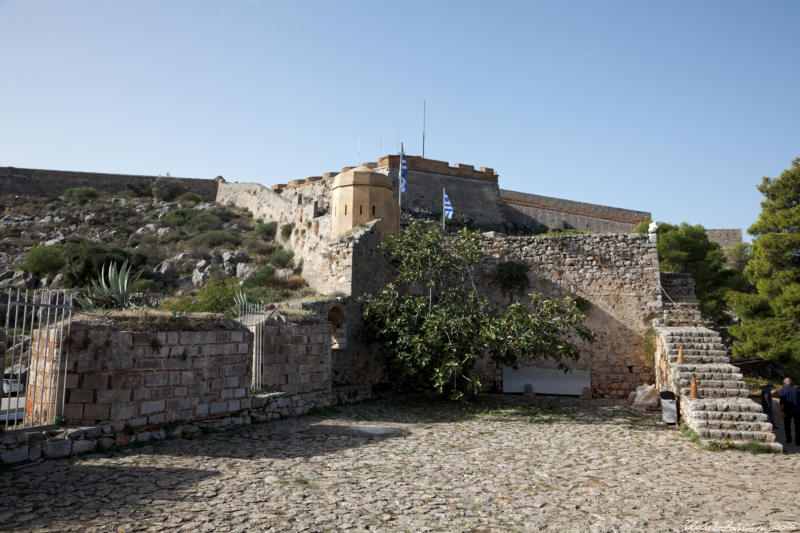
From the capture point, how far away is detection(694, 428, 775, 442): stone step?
7.69 meters

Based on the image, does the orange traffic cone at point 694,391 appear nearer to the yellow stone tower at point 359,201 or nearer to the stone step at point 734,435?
the stone step at point 734,435

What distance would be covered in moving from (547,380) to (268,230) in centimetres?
2528

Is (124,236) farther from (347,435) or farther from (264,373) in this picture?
(347,435)

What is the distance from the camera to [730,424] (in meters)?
8.03

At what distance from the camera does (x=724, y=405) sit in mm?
8305

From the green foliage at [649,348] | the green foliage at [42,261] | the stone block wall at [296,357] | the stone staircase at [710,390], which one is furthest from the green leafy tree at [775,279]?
the green foliage at [42,261]

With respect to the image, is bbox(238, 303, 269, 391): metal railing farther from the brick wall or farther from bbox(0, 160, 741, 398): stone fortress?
bbox(0, 160, 741, 398): stone fortress

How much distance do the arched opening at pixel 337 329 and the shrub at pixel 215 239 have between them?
888 inches

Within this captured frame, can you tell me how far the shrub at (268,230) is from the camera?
34713mm

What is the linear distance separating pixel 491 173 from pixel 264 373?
1194 inches

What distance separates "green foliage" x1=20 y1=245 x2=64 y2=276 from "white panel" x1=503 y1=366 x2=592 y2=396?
950 inches

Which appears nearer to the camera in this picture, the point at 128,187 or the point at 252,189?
the point at 252,189

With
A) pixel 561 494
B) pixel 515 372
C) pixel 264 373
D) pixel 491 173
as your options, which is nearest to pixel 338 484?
pixel 561 494

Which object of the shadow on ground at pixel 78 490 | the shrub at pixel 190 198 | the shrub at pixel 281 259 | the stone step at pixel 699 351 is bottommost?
the shadow on ground at pixel 78 490
